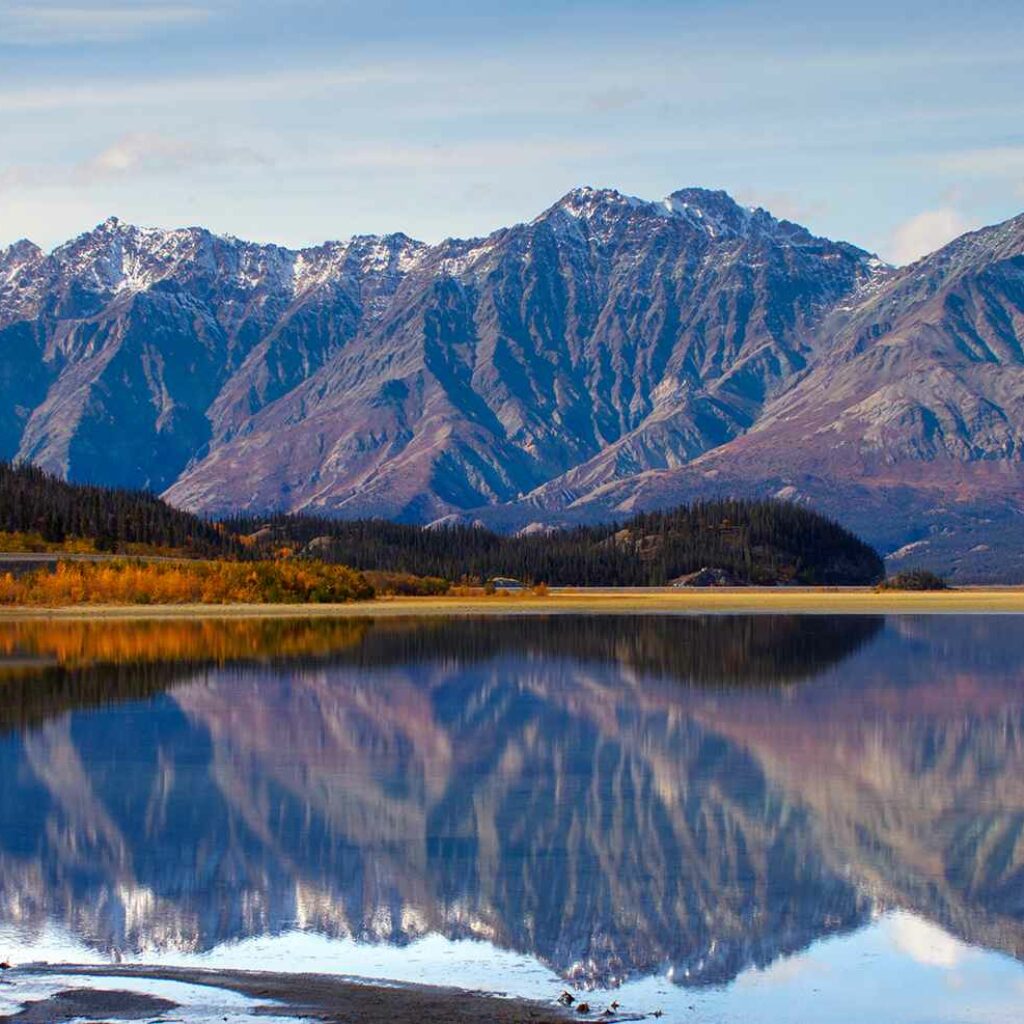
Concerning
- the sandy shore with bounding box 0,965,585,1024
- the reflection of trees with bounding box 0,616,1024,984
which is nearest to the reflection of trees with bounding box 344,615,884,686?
the reflection of trees with bounding box 0,616,1024,984

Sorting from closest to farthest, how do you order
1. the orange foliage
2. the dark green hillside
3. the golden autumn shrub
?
the orange foliage < the golden autumn shrub < the dark green hillside

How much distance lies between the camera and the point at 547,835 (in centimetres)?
3694

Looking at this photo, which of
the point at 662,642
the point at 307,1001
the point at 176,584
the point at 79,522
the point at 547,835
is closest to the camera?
the point at 307,1001

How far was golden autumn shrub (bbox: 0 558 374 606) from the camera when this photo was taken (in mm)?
147500

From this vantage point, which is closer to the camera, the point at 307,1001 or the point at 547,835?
the point at 307,1001

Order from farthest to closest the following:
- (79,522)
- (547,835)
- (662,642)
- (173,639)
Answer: (79,522), (173,639), (662,642), (547,835)

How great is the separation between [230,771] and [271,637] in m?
57.5

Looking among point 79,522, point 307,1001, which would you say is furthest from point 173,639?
point 79,522

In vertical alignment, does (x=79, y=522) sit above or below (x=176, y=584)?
above

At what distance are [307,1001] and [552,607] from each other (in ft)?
462

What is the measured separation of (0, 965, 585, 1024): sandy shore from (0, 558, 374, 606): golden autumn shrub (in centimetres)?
12120

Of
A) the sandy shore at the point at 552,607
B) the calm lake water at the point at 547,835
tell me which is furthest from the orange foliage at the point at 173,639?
the calm lake water at the point at 547,835

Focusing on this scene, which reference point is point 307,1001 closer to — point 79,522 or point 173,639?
point 173,639

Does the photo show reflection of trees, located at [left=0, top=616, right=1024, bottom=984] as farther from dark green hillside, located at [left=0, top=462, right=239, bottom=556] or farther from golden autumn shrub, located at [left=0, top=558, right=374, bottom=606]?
dark green hillside, located at [left=0, top=462, right=239, bottom=556]
